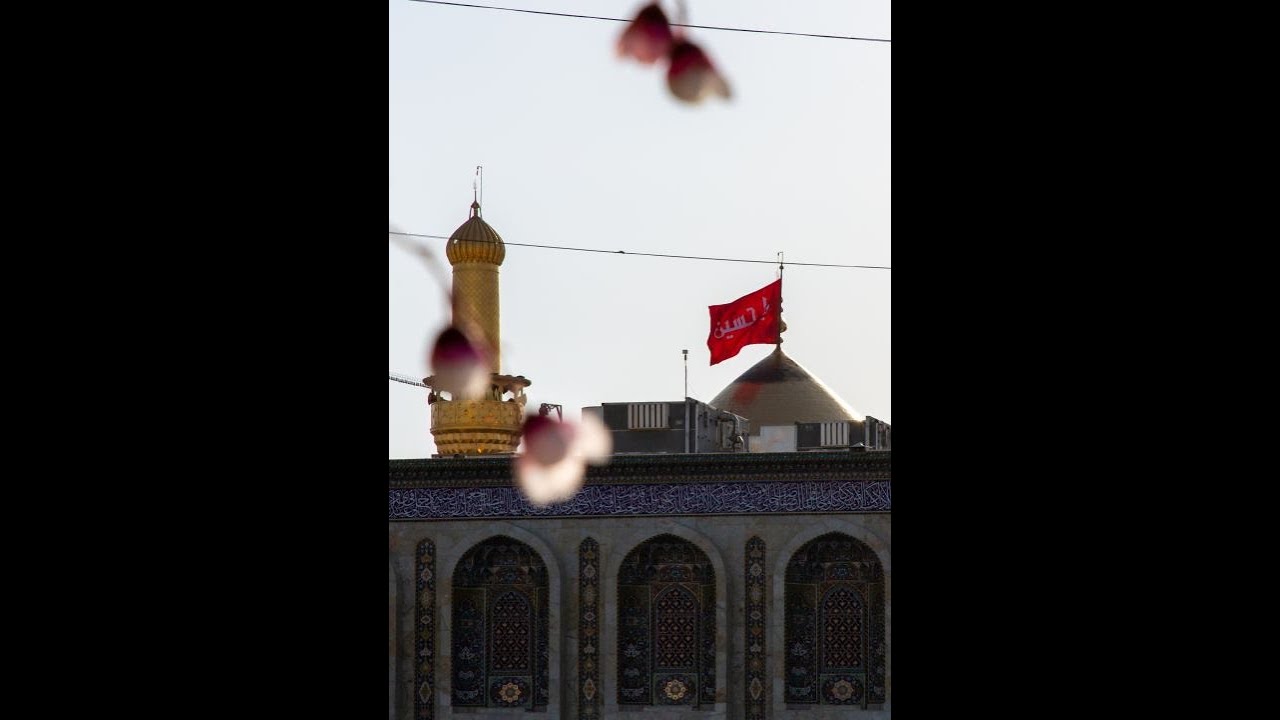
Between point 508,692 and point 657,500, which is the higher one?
point 657,500

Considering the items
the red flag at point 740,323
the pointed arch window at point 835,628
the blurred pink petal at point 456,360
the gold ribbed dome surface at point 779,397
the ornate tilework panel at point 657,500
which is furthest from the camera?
the gold ribbed dome surface at point 779,397

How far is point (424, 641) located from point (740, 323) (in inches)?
156

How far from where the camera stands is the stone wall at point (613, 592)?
1270 centimetres

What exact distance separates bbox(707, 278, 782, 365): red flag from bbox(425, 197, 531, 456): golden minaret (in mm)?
1751

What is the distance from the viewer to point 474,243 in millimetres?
17125

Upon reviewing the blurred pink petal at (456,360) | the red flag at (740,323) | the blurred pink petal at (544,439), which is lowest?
the blurred pink petal at (544,439)

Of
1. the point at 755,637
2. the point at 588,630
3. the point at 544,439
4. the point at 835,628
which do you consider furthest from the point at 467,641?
the point at 544,439

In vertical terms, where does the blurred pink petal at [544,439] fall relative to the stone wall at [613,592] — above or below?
above

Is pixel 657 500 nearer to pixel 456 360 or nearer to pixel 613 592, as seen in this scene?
pixel 613 592

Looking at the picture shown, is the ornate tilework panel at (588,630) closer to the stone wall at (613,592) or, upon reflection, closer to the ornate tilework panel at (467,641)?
the stone wall at (613,592)

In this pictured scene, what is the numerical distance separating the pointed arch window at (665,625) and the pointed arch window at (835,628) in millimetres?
587

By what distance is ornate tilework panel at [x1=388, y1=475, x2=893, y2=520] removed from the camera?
12812mm

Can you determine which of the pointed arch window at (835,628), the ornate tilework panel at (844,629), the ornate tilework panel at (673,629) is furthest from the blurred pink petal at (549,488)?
the ornate tilework panel at (844,629)
